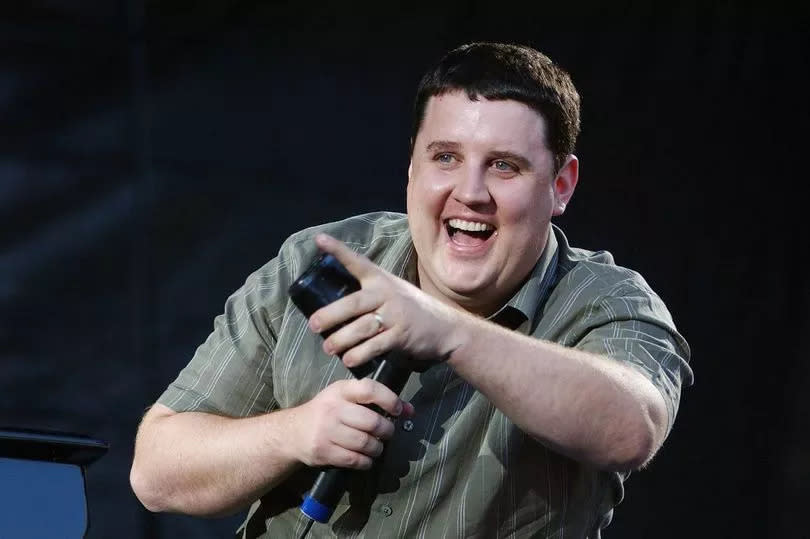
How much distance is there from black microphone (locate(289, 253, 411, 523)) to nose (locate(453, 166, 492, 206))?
1.45 feet

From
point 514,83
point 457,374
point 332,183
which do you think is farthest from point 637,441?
point 332,183

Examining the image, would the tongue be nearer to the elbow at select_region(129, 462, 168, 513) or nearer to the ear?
the ear

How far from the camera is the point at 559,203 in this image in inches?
80.4

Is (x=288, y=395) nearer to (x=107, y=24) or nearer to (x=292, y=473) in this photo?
(x=292, y=473)

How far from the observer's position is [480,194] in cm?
188

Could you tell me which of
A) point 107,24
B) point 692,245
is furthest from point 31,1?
point 692,245

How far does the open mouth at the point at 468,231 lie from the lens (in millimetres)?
1913

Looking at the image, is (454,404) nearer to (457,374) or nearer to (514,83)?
(457,374)

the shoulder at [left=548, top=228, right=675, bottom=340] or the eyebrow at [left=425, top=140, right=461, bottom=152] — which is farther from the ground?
the eyebrow at [left=425, top=140, right=461, bottom=152]

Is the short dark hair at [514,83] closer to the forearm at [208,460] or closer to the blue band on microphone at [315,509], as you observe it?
the forearm at [208,460]

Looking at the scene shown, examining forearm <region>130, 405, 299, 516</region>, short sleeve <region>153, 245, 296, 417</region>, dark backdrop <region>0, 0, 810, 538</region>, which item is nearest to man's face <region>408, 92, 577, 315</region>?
short sleeve <region>153, 245, 296, 417</region>

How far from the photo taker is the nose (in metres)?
1.88

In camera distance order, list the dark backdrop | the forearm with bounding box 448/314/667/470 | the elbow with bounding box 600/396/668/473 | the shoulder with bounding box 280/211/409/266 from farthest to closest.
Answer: the dark backdrop
the shoulder with bounding box 280/211/409/266
the elbow with bounding box 600/396/668/473
the forearm with bounding box 448/314/667/470

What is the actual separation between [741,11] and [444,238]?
1369 millimetres
